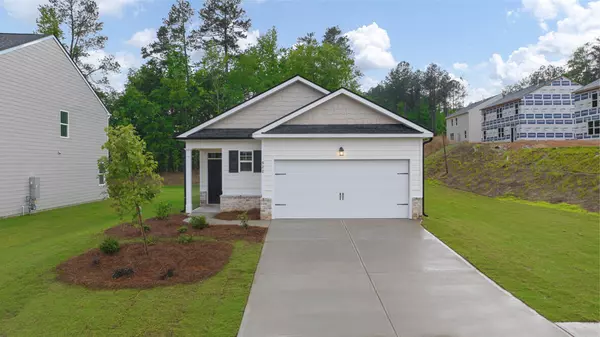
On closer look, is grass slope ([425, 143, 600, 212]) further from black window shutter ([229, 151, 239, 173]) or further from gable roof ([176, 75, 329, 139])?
black window shutter ([229, 151, 239, 173])

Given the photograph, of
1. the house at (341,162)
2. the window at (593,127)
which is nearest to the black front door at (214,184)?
the house at (341,162)

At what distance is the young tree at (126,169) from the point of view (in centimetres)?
751

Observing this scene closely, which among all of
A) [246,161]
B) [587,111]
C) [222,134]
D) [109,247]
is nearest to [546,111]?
[587,111]

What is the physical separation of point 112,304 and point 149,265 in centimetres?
179

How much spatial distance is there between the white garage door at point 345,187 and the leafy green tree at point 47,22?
28.0 m

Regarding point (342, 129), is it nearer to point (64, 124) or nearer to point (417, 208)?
point (417, 208)

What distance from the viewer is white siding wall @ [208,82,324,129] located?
1540 cm

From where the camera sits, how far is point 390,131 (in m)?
12.6

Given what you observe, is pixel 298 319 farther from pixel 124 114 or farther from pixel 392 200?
pixel 124 114

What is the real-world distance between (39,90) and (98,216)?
6.47 metres

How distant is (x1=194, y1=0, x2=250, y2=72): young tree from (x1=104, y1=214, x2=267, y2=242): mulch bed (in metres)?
32.3

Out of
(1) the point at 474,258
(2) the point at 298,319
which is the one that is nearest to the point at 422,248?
(1) the point at 474,258

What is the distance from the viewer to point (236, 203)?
14.3 meters

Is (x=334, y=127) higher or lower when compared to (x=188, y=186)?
higher
